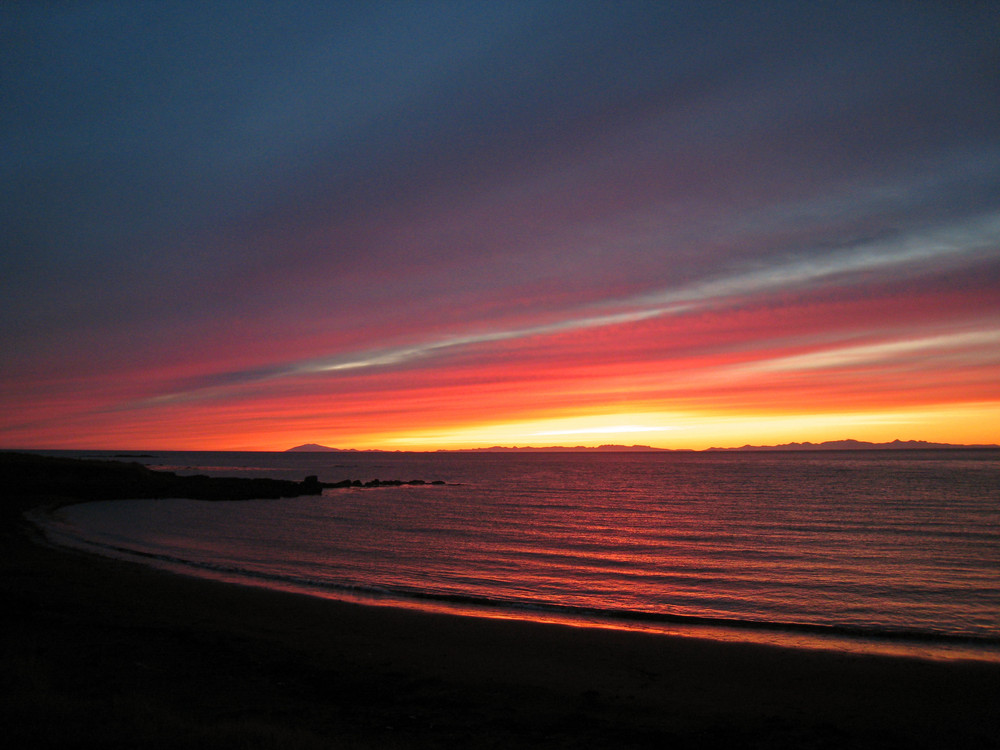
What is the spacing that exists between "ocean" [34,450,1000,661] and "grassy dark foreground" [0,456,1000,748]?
2.35 metres

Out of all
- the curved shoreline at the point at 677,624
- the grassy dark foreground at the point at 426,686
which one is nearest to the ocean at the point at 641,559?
the curved shoreline at the point at 677,624

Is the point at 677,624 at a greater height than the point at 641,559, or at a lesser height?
greater

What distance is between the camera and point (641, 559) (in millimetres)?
24594

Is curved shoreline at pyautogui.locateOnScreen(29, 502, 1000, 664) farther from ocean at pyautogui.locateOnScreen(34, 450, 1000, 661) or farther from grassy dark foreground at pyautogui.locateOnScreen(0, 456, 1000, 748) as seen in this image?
grassy dark foreground at pyautogui.locateOnScreen(0, 456, 1000, 748)

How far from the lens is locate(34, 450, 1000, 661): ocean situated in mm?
15617

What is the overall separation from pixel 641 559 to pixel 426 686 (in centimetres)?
1636

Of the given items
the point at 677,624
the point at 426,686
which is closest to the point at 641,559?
the point at 677,624

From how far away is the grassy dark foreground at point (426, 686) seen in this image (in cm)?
757

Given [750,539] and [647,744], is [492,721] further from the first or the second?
[750,539]

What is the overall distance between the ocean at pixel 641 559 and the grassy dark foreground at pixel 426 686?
7.70 feet

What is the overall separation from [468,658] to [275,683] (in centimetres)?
389

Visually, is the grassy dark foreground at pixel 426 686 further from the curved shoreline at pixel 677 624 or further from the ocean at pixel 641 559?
the ocean at pixel 641 559

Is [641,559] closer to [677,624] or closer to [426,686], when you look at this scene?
[677,624]

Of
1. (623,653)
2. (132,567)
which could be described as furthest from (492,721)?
(132,567)
